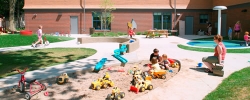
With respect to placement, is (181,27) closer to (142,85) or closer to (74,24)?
(74,24)

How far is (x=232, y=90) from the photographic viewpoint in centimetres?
695

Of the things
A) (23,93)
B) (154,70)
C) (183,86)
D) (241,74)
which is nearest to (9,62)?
(23,93)

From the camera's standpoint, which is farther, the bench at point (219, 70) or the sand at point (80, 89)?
the bench at point (219, 70)

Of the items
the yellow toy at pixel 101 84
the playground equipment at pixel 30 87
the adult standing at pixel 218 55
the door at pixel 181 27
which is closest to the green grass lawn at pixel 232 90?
the adult standing at pixel 218 55

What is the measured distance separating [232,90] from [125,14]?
28.1 metres

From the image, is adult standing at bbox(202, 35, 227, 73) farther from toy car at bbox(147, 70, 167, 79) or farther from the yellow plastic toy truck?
the yellow plastic toy truck

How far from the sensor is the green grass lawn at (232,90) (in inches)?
256

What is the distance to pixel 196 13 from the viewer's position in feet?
112

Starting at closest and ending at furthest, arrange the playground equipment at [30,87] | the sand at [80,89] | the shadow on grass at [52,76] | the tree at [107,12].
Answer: the playground equipment at [30,87], the sand at [80,89], the shadow on grass at [52,76], the tree at [107,12]

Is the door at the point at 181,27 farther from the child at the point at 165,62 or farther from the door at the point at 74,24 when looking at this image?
the child at the point at 165,62

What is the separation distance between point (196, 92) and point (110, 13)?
27.9m

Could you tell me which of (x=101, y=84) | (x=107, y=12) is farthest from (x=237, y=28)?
(x=101, y=84)

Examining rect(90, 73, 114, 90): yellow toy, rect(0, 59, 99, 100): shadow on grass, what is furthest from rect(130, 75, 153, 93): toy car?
rect(0, 59, 99, 100): shadow on grass

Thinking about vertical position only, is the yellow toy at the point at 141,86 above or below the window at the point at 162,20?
below
